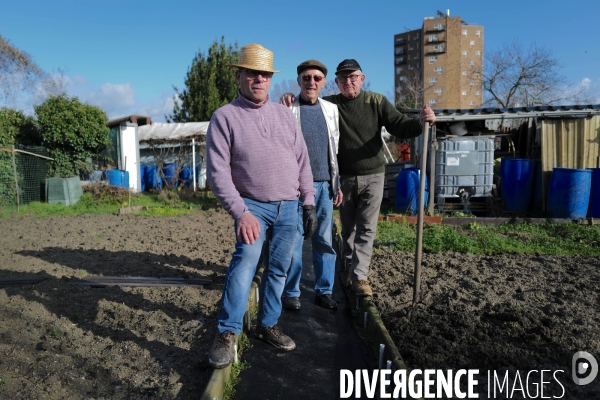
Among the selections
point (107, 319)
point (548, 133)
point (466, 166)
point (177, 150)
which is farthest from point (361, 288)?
point (177, 150)

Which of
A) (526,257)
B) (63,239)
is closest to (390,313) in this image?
(526,257)

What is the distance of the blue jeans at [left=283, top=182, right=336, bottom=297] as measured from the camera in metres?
4.10

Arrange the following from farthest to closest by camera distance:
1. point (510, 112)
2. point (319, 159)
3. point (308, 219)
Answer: point (510, 112) < point (319, 159) < point (308, 219)

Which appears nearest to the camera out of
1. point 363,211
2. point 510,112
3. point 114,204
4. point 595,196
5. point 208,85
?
point 363,211

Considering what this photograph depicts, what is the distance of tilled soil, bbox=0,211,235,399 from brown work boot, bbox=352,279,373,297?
134cm

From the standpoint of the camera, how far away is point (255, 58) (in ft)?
9.96

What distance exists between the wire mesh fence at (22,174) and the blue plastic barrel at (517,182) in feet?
39.8

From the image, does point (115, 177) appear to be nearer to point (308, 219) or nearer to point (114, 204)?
point (114, 204)

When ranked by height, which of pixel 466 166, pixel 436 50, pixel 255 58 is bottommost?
pixel 466 166

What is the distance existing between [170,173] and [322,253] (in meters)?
14.5

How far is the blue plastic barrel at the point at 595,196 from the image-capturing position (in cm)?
932

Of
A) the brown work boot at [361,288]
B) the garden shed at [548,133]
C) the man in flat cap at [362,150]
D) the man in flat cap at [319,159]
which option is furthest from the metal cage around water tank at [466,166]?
the man in flat cap at [319,159]

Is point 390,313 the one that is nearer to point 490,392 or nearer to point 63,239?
point 490,392

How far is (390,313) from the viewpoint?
13.1ft
